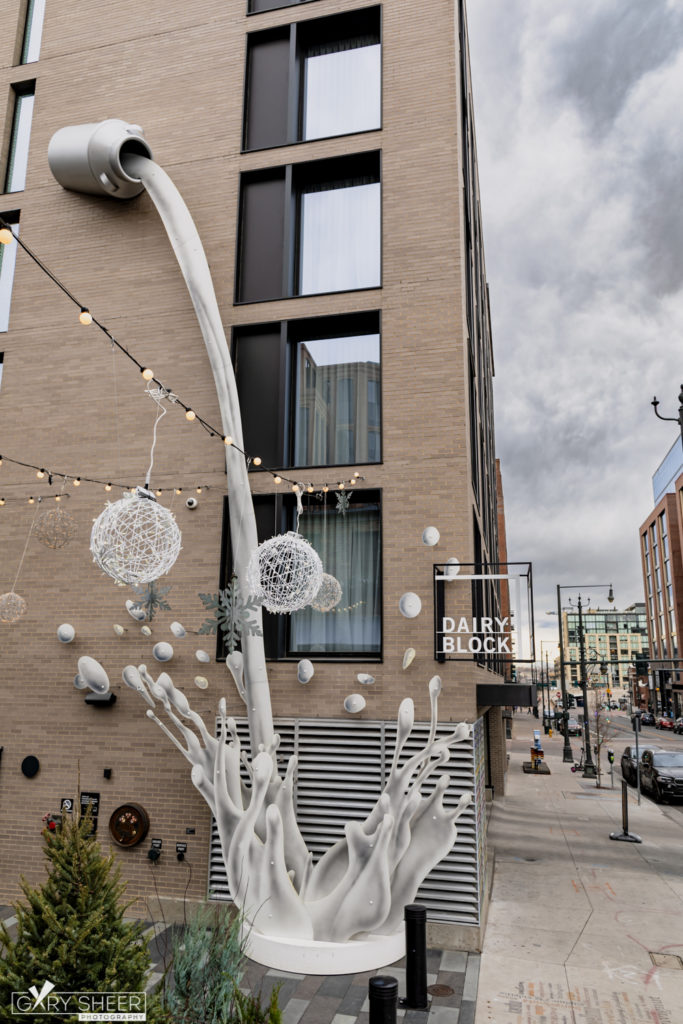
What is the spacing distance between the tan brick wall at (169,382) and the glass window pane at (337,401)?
54 centimetres

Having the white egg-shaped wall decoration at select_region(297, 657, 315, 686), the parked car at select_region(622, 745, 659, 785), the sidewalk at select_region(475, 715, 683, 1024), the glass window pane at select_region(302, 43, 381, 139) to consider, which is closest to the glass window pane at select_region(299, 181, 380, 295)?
the glass window pane at select_region(302, 43, 381, 139)

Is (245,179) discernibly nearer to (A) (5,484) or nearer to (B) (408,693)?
(A) (5,484)

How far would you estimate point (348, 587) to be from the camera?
37.5ft

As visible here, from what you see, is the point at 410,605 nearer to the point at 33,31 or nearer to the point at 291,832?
the point at 291,832

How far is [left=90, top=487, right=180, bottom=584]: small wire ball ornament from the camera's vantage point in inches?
320

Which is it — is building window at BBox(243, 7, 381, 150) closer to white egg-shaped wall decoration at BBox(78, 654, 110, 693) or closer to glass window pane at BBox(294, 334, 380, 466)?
glass window pane at BBox(294, 334, 380, 466)

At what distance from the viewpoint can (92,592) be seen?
1205 cm

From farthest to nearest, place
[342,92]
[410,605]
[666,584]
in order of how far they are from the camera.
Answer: [666,584], [342,92], [410,605]

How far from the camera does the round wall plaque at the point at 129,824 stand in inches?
424

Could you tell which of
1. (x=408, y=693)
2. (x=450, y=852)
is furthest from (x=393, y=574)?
(x=450, y=852)

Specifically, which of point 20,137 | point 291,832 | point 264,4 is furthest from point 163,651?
point 264,4

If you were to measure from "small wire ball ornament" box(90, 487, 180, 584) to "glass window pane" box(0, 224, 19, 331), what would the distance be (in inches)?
315

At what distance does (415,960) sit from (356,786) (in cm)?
257

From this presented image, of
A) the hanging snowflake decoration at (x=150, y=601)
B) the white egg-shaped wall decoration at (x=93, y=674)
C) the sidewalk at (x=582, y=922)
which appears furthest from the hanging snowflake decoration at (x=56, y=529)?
the sidewalk at (x=582, y=922)
